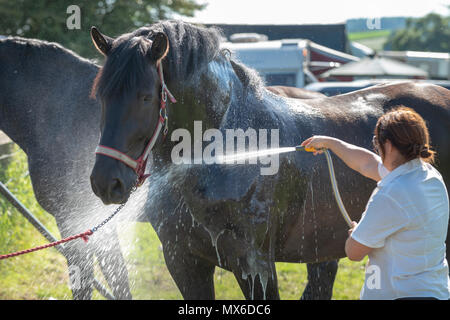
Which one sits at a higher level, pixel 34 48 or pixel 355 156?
pixel 34 48

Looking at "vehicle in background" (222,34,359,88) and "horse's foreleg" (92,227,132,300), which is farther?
"vehicle in background" (222,34,359,88)

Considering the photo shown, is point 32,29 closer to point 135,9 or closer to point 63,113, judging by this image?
point 135,9

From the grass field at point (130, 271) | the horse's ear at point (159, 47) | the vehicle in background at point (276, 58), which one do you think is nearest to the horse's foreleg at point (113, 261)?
the grass field at point (130, 271)

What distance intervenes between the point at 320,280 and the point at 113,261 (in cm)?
175

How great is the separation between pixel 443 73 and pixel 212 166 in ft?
102

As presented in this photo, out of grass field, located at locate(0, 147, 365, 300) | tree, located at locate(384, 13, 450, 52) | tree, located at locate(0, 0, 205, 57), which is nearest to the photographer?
grass field, located at locate(0, 147, 365, 300)

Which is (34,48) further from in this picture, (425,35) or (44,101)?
(425,35)

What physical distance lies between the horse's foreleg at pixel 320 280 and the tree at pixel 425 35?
4641 cm

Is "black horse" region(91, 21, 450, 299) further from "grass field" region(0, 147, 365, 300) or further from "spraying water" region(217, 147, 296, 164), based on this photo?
"grass field" region(0, 147, 365, 300)

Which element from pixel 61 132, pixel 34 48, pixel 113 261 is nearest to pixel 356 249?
pixel 113 261

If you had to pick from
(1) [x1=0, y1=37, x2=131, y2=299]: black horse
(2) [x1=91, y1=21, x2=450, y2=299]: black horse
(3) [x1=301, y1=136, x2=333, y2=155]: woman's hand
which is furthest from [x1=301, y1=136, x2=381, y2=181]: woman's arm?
(1) [x1=0, y1=37, x2=131, y2=299]: black horse

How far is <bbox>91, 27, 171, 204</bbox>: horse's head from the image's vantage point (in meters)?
2.49

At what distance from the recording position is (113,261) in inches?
177
